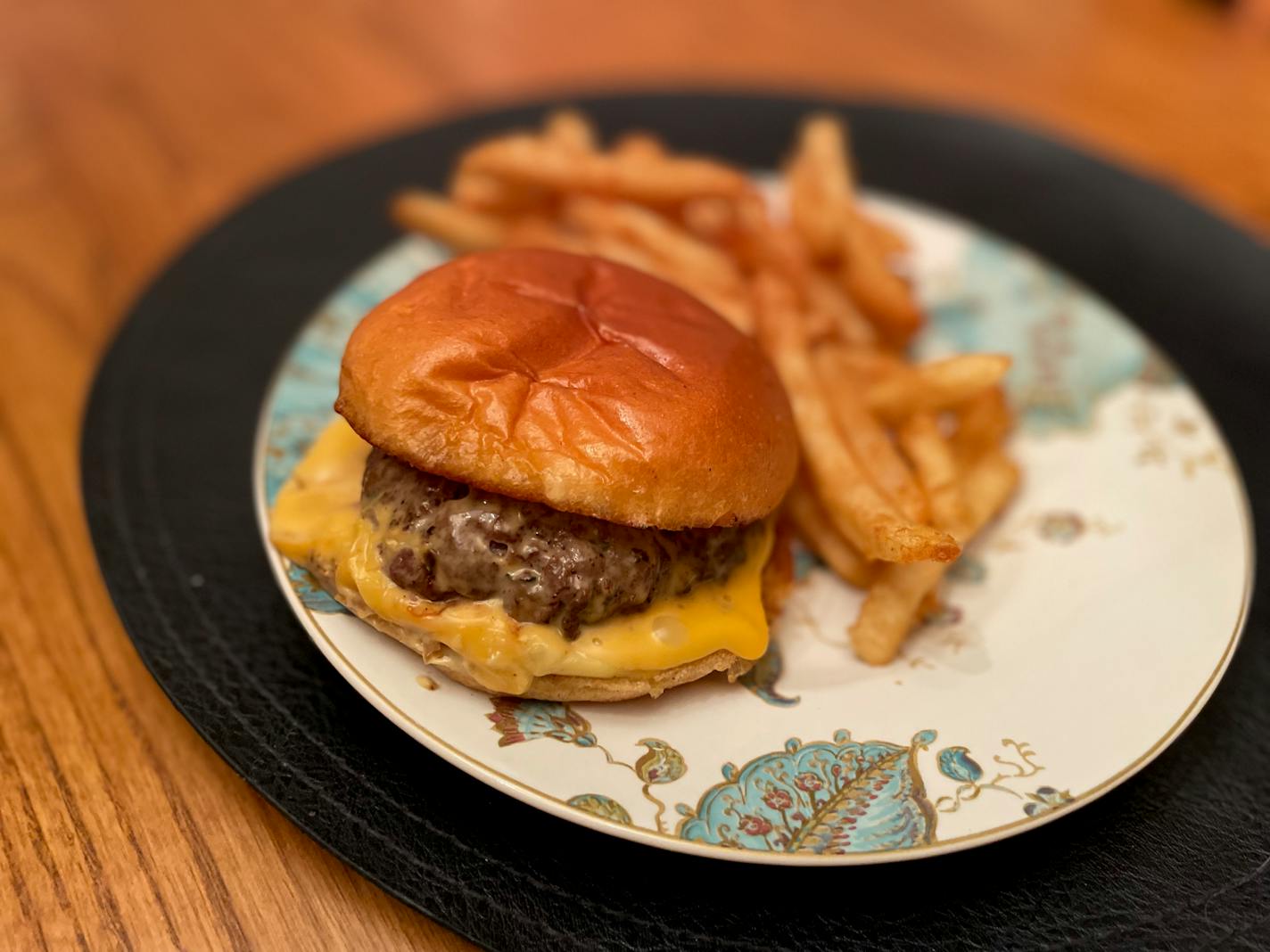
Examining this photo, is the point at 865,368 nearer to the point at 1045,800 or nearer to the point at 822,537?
the point at 822,537

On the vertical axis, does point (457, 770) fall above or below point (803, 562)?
below

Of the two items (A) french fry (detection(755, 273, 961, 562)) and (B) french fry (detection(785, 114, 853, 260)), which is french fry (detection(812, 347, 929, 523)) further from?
(B) french fry (detection(785, 114, 853, 260))

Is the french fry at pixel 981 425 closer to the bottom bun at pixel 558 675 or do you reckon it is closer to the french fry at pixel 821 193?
the french fry at pixel 821 193

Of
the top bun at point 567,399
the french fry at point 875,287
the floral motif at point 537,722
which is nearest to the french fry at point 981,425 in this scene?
the french fry at point 875,287

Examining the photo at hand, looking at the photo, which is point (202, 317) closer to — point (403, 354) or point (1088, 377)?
point (403, 354)

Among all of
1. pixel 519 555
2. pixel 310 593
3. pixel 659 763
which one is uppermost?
pixel 519 555

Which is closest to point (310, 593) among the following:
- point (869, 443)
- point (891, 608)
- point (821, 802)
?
point (821, 802)

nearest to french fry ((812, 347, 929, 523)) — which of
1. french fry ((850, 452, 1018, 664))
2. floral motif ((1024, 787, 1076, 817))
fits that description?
french fry ((850, 452, 1018, 664))

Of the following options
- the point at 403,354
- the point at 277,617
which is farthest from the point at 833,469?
the point at 277,617
